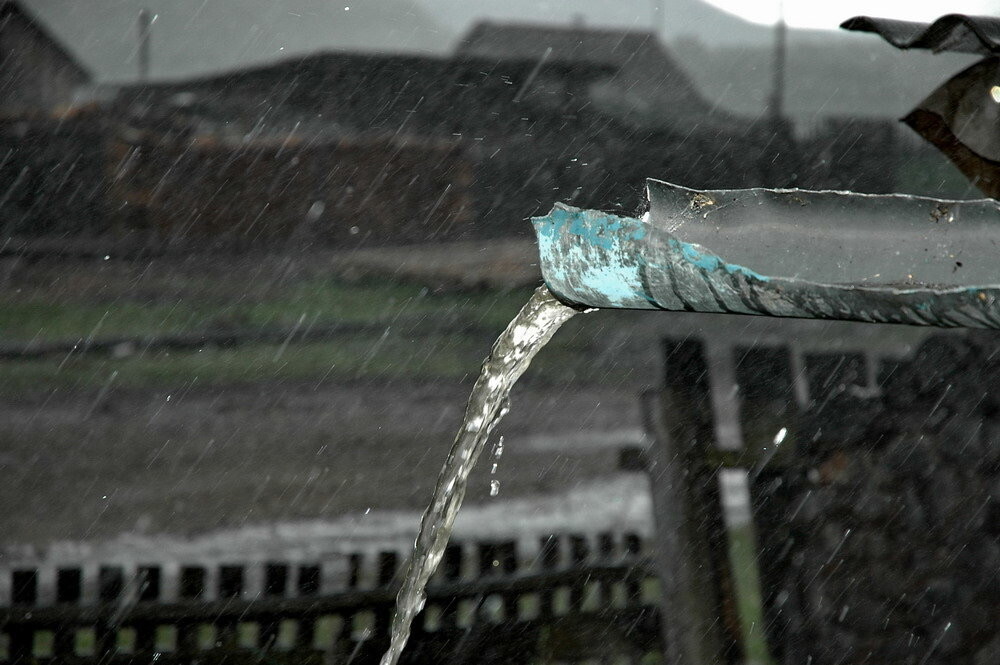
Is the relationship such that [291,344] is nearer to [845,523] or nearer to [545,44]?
[545,44]

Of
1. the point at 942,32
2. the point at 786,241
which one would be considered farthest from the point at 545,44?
the point at 786,241

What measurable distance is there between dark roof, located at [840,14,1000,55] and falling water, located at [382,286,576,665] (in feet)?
4.17

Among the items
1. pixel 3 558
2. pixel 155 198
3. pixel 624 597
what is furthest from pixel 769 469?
pixel 155 198

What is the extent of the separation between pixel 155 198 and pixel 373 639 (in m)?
3.66

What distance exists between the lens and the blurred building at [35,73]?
19.9ft

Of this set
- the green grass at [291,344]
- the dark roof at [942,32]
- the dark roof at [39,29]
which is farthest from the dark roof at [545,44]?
the dark roof at [942,32]

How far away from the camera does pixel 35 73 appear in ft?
20.0

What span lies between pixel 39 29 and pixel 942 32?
19.4 feet

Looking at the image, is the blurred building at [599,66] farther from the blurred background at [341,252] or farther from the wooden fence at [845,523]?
the wooden fence at [845,523]

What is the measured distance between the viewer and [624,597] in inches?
133

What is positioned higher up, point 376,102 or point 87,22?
point 87,22

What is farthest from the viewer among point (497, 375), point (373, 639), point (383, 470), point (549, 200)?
point (549, 200)

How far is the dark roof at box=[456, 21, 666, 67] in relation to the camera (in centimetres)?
679

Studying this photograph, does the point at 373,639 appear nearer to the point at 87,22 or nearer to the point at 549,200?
the point at 549,200
